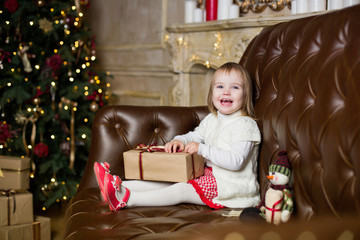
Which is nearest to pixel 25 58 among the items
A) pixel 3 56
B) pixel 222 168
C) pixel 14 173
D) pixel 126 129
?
pixel 3 56

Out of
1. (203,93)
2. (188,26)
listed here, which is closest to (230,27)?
(188,26)

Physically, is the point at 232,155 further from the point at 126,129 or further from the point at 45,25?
the point at 45,25

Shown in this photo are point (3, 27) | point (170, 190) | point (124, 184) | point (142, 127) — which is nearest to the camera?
point (170, 190)

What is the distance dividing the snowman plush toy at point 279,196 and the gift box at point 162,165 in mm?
435

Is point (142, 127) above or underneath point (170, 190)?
above

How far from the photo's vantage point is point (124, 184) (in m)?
1.86

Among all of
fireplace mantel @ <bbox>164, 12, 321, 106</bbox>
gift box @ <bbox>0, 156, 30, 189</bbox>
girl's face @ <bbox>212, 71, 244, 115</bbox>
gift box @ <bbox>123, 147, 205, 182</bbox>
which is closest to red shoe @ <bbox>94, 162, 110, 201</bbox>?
gift box @ <bbox>123, 147, 205, 182</bbox>

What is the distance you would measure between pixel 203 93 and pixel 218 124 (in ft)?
5.38

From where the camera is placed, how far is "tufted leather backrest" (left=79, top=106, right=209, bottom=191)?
196 cm

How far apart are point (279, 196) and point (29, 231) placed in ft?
5.39

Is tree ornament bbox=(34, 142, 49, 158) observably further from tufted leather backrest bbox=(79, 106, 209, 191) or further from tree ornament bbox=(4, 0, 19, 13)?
tufted leather backrest bbox=(79, 106, 209, 191)

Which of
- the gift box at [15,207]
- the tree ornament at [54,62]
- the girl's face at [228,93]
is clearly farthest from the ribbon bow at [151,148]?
the tree ornament at [54,62]

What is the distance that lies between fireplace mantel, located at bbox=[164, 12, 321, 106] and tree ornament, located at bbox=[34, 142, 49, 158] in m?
1.11

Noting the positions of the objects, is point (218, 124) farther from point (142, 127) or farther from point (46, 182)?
point (46, 182)
